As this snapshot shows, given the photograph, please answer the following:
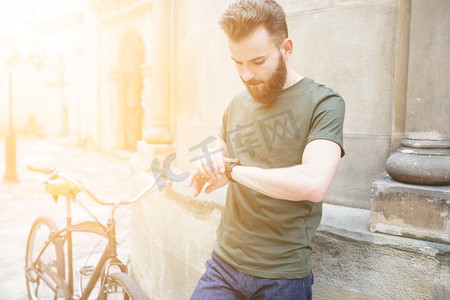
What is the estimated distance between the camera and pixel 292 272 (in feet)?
5.20

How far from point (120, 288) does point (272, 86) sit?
1608mm

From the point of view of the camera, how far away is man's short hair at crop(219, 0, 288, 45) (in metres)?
1.54

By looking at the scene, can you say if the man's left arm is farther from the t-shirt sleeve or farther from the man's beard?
the man's beard

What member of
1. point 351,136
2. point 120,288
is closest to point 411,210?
point 351,136

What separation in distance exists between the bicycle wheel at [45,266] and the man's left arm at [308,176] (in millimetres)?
2106

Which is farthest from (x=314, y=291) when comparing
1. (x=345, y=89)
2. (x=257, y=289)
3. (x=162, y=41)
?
(x=162, y=41)

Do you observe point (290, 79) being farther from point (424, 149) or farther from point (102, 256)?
point (102, 256)

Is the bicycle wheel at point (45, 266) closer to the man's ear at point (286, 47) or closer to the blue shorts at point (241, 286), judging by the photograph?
the blue shorts at point (241, 286)

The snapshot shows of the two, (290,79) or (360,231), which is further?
(360,231)

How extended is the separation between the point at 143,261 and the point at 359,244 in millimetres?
2120

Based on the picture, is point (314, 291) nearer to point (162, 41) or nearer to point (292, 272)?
point (292, 272)

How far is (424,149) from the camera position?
2.12 meters

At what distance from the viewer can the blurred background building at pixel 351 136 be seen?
80.4 inches

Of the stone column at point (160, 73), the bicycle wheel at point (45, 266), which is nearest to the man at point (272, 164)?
the bicycle wheel at point (45, 266)
